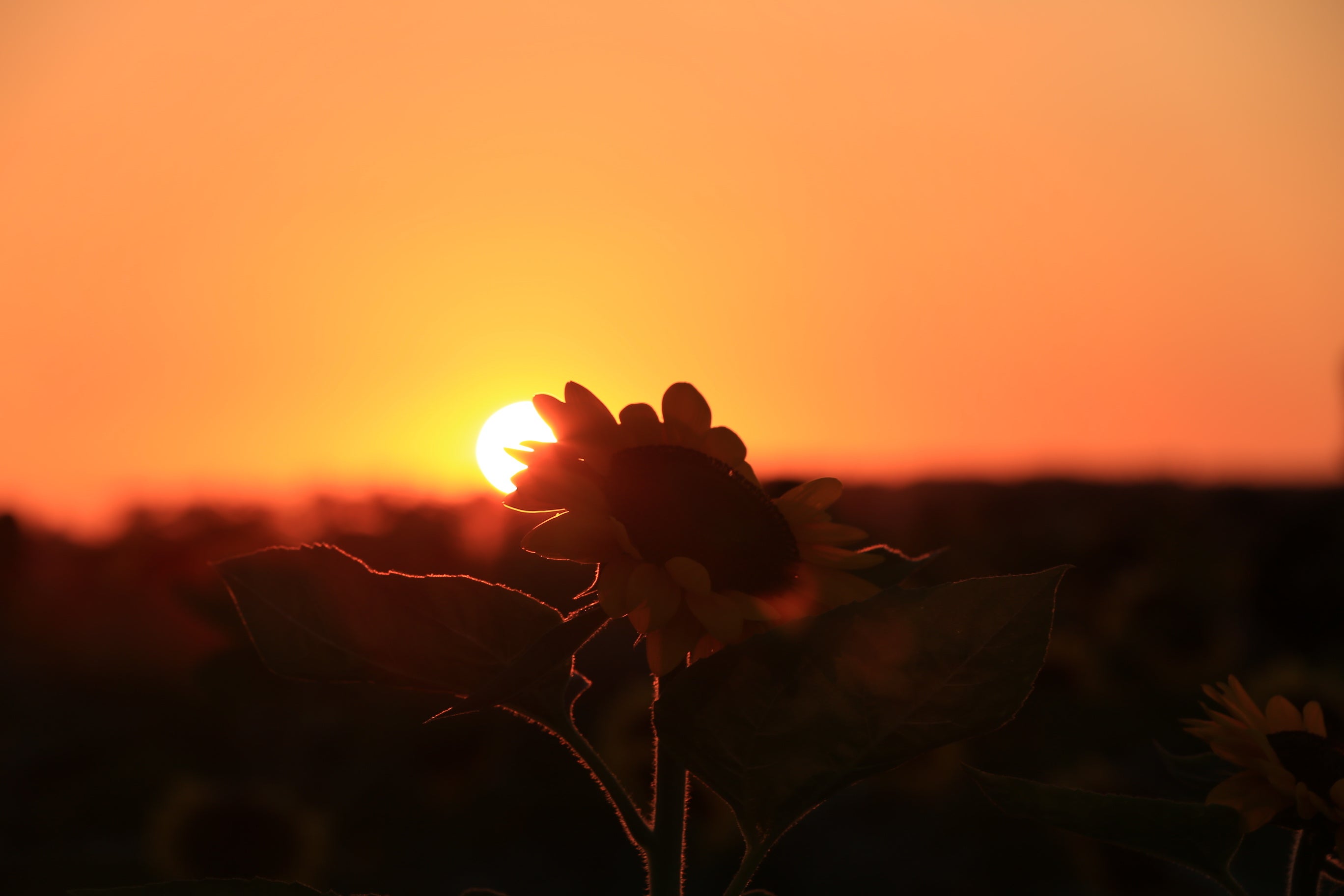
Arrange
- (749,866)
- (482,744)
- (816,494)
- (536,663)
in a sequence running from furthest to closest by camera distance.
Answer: (482,744) < (816,494) < (749,866) < (536,663)

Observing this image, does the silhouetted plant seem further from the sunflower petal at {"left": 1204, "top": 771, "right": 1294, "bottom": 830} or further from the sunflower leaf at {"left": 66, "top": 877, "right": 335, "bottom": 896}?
the sunflower petal at {"left": 1204, "top": 771, "right": 1294, "bottom": 830}

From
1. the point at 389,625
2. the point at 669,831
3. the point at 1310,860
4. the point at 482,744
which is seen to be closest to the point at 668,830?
the point at 669,831

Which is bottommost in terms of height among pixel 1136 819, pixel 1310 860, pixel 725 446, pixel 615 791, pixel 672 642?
pixel 1310 860

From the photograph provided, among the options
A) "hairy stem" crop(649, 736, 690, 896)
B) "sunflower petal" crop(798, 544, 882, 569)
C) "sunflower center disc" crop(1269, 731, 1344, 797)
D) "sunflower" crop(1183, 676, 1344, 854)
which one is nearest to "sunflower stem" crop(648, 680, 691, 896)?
"hairy stem" crop(649, 736, 690, 896)

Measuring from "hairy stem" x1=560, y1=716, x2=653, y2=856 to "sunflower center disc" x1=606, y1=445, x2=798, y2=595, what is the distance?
0.16 metres

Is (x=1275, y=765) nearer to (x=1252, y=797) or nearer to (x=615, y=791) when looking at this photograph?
(x=1252, y=797)

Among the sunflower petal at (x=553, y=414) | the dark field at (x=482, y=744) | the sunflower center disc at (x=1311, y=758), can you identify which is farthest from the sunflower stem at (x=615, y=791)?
the dark field at (x=482, y=744)

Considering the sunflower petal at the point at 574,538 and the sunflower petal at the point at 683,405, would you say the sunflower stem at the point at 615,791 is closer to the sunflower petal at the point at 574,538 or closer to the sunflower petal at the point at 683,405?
the sunflower petal at the point at 574,538

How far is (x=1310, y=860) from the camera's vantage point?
34.1 inches

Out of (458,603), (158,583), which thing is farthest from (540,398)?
(158,583)

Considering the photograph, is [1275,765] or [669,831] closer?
[669,831]

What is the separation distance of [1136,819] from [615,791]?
0.41 metres

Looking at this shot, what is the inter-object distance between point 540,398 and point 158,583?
4.08 metres

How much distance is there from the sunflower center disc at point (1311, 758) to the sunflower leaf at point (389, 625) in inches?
29.4
